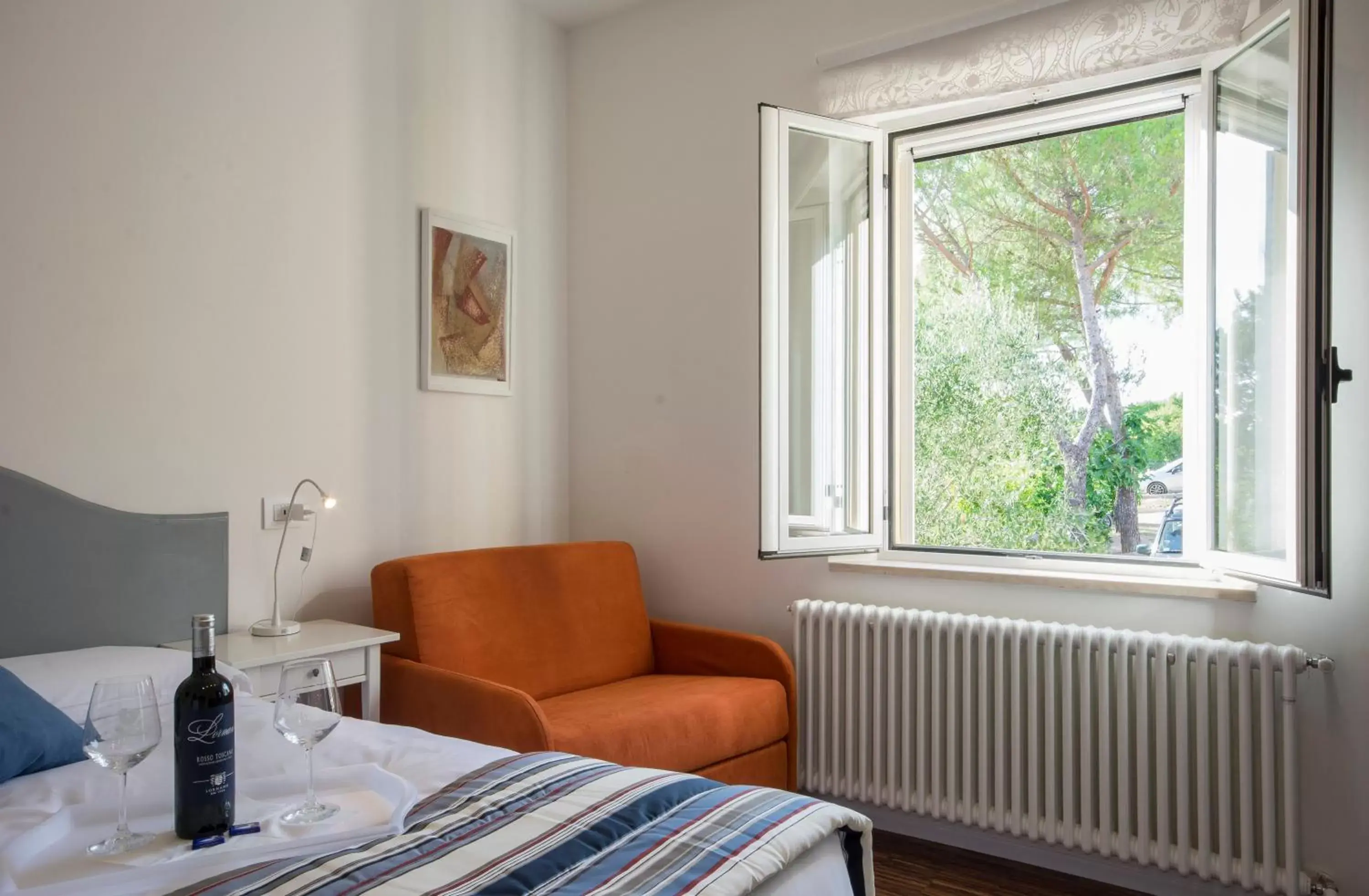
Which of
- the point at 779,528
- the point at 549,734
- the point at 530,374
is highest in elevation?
the point at 530,374

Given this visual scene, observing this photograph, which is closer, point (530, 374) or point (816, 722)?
point (816, 722)

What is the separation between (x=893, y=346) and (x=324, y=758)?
245cm

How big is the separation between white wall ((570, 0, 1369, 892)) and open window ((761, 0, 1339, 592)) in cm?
27

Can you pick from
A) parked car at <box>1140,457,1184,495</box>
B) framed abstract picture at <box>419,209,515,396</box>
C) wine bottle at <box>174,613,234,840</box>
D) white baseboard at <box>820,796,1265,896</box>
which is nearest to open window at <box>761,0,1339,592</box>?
parked car at <box>1140,457,1184,495</box>

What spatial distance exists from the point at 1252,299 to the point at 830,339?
1275 millimetres

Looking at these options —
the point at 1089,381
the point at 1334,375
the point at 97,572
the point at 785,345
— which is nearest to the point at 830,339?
the point at 785,345

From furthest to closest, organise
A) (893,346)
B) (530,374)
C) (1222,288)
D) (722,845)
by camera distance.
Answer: (530,374)
(893,346)
(1222,288)
(722,845)

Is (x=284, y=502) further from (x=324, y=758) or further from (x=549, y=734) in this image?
(x=324, y=758)

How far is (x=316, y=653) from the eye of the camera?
2510 mm

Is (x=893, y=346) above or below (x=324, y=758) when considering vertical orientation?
above

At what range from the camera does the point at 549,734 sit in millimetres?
2391

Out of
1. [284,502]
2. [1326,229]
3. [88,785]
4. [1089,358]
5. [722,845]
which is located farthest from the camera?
[1089,358]

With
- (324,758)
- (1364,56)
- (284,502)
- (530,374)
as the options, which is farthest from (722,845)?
(530,374)

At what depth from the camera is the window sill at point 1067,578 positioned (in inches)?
105
